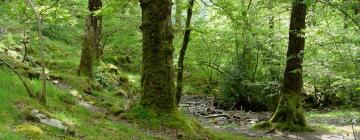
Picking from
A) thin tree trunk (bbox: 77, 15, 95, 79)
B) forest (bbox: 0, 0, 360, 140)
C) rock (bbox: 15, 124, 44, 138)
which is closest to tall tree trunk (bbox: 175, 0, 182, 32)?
forest (bbox: 0, 0, 360, 140)

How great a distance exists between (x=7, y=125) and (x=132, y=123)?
12.8ft

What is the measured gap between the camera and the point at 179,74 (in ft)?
54.7

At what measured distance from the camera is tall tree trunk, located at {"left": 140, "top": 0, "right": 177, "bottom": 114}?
11352 millimetres

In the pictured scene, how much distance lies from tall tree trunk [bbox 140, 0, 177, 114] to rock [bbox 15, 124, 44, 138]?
3966 mm

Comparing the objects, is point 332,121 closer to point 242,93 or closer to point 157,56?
point 242,93

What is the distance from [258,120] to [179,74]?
404cm

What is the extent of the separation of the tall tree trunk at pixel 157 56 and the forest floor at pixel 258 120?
3835mm

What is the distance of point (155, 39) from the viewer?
1139 centimetres

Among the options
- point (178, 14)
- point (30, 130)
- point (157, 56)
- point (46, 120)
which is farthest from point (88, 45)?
point (30, 130)

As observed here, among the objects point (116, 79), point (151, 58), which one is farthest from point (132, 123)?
point (116, 79)

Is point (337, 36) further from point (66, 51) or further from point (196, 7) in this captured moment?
point (66, 51)

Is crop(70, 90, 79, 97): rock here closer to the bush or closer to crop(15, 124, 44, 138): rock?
crop(15, 124, 44, 138): rock

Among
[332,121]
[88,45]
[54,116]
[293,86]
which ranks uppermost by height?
[88,45]

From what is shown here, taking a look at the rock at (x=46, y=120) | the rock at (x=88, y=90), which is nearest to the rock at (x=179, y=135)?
the rock at (x=46, y=120)
